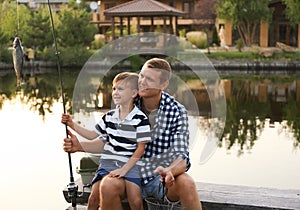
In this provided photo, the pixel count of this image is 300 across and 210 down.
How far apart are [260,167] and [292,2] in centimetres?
1638

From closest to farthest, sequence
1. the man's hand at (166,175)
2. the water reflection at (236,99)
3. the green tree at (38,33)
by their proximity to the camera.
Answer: the man's hand at (166,175)
the water reflection at (236,99)
the green tree at (38,33)

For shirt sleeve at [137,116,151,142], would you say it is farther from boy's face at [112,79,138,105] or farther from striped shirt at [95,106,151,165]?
boy's face at [112,79,138,105]

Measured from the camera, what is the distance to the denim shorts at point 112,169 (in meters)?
2.47

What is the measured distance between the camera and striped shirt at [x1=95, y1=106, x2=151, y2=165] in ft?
8.25

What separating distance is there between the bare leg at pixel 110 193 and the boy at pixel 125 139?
38 mm

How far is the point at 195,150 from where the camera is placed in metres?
6.44

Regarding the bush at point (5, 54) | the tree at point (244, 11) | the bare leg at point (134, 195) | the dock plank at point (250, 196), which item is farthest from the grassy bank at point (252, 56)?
the bare leg at point (134, 195)

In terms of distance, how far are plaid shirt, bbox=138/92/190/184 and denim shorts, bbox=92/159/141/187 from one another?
5 cm

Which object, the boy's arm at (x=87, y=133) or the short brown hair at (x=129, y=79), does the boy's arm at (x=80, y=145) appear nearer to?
the boy's arm at (x=87, y=133)

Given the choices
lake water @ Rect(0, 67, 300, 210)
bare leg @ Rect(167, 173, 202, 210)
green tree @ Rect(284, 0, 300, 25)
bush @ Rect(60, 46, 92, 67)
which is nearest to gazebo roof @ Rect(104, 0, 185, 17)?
bush @ Rect(60, 46, 92, 67)

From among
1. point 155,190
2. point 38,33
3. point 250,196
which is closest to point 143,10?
point 38,33

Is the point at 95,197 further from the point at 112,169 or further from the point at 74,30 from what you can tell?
the point at 74,30

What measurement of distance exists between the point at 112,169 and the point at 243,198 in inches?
30.6

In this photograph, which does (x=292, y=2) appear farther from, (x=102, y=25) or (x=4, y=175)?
(x=4, y=175)
